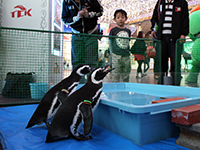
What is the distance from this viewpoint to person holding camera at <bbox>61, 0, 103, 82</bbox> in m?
2.49

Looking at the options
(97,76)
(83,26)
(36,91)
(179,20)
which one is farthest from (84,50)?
(179,20)

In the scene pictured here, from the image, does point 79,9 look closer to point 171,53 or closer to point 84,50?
point 84,50

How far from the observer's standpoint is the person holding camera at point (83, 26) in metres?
2.49

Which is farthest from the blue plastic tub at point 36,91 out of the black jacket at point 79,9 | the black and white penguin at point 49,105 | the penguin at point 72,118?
the penguin at point 72,118

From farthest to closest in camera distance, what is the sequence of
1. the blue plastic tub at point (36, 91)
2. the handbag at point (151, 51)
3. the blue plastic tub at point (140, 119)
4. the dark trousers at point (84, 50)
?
the handbag at point (151, 51) < the dark trousers at point (84, 50) < the blue plastic tub at point (36, 91) < the blue plastic tub at point (140, 119)

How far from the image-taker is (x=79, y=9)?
2609 mm

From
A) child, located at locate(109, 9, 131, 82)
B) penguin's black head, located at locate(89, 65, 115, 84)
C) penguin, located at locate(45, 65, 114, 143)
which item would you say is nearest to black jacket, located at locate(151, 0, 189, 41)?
child, located at locate(109, 9, 131, 82)

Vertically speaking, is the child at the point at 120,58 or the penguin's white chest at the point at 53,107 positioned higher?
the child at the point at 120,58

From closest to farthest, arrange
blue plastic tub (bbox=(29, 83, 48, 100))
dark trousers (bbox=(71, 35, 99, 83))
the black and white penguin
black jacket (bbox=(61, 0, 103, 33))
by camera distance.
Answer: the black and white penguin → blue plastic tub (bbox=(29, 83, 48, 100)) → dark trousers (bbox=(71, 35, 99, 83)) → black jacket (bbox=(61, 0, 103, 33))

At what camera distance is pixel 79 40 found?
2.49 m

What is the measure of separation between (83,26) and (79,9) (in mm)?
241

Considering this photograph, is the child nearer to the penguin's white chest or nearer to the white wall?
the white wall

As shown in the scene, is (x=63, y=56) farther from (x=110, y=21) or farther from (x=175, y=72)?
(x=110, y=21)

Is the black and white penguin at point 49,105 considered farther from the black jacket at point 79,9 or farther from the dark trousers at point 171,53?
the dark trousers at point 171,53
